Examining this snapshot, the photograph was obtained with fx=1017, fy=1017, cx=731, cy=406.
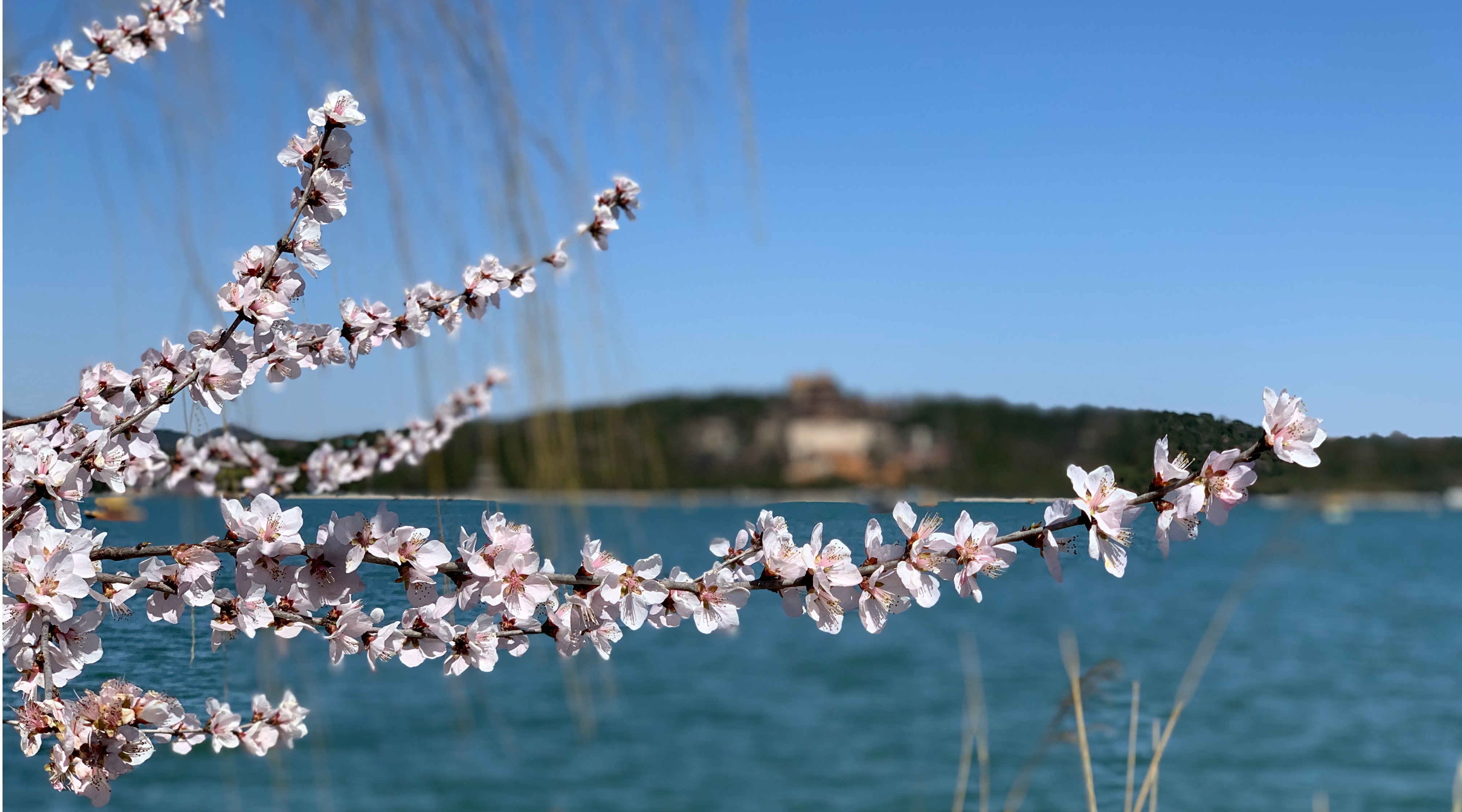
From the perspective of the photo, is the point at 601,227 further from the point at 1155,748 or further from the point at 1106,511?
the point at 1155,748

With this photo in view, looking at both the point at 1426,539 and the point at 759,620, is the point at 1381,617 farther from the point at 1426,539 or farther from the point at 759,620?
the point at 1426,539

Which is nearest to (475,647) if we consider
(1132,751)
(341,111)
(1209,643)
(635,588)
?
(635,588)

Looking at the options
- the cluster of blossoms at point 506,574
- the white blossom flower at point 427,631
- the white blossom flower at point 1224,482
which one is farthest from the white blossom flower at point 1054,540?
the white blossom flower at point 427,631

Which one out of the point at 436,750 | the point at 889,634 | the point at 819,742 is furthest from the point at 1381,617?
the point at 436,750

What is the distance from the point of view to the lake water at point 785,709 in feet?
5.27

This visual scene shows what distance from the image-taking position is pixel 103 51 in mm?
1664

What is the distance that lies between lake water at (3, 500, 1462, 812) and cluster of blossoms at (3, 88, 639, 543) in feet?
0.52

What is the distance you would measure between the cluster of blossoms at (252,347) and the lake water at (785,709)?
16 centimetres

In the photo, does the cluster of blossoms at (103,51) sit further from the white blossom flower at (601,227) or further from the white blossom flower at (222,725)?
the white blossom flower at (222,725)

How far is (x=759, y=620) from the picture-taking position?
74.8ft

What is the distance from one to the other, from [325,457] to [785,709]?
14229 millimetres

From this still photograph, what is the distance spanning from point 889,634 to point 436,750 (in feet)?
38.8

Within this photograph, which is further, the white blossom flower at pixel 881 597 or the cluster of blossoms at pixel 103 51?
the cluster of blossoms at pixel 103 51

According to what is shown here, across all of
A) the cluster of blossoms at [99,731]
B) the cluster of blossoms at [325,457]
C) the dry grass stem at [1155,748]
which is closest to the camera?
the cluster of blossoms at [99,731]
